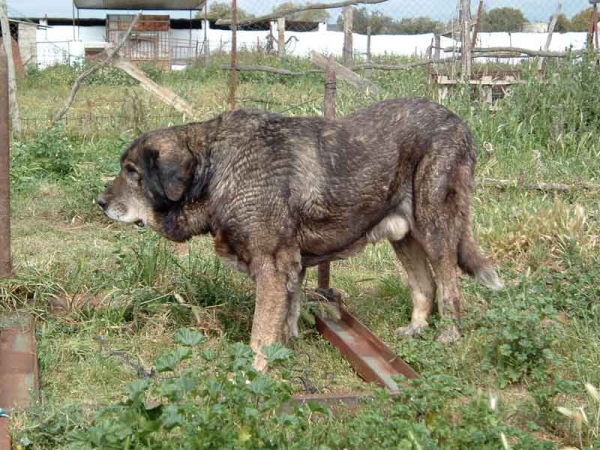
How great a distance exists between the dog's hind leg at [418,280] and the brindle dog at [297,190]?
0.25 meters

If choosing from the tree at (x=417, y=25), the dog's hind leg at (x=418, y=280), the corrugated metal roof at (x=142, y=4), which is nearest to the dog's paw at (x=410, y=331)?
the dog's hind leg at (x=418, y=280)

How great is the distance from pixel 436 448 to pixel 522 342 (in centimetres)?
187

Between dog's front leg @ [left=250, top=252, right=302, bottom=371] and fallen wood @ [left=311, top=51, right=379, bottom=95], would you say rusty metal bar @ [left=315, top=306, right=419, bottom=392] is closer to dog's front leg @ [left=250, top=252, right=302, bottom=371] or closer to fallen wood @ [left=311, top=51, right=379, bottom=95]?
dog's front leg @ [left=250, top=252, right=302, bottom=371]

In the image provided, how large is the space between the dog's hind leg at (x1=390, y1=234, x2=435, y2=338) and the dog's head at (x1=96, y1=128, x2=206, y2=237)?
1.72 meters

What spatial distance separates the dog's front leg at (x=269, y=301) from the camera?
5.34 m

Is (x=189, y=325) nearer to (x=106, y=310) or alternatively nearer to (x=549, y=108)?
(x=106, y=310)

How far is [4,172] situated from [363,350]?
2850 millimetres

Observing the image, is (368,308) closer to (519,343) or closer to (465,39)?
(519,343)

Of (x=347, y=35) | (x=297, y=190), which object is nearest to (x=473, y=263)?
(x=297, y=190)

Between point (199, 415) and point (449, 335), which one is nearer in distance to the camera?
point (199, 415)

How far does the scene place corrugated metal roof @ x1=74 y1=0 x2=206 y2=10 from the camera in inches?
1451

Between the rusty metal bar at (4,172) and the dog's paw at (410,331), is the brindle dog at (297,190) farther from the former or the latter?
the rusty metal bar at (4,172)

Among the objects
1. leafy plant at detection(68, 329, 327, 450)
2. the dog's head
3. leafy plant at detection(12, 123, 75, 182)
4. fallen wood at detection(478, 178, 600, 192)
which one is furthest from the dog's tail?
leafy plant at detection(12, 123, 75, 182)

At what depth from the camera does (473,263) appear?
609 centimetres
